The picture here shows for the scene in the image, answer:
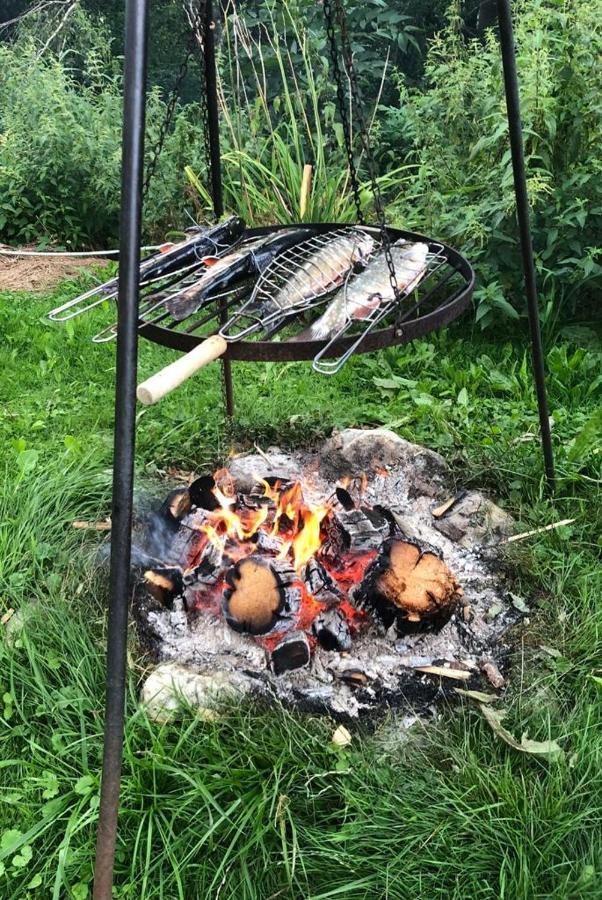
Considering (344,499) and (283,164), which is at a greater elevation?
(283,164)

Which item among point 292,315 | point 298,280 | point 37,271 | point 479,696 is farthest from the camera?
point 37,271

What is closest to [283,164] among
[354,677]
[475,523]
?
[475,523]

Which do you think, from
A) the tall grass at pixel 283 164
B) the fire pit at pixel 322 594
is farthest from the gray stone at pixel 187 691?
the tall grass at pixel 283 164

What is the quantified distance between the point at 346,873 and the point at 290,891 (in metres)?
0.11

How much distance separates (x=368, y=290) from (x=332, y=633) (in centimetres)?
86

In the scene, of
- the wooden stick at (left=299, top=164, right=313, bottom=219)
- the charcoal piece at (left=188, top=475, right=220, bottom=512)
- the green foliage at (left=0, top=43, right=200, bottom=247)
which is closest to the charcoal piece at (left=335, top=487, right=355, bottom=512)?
the charcoal piece at (left=188, top=475, right=220, bottom=512)

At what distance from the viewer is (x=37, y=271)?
4863 mm

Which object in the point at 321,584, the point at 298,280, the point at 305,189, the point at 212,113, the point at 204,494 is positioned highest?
the point at 212,113

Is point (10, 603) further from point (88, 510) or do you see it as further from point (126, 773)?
point (126, 773)

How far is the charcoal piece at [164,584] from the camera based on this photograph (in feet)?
6.66

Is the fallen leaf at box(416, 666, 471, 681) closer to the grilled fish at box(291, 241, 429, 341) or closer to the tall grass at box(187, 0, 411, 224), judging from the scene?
the grilled fish at box(291, 241, 429, 341)

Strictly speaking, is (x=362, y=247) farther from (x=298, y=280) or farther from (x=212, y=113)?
(x=212, y=113)

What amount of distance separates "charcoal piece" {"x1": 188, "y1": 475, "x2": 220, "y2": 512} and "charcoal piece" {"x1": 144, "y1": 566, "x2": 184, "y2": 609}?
0.96 ft

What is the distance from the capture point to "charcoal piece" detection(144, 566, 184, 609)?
2031 millimetres
